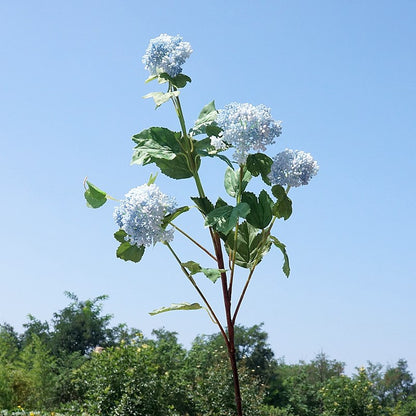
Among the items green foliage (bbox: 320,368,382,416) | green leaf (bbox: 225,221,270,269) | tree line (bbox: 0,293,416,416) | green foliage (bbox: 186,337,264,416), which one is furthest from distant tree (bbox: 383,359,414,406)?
green leaf (bbox: 225,221,270,269)

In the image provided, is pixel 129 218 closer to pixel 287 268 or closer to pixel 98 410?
pixel 287 268

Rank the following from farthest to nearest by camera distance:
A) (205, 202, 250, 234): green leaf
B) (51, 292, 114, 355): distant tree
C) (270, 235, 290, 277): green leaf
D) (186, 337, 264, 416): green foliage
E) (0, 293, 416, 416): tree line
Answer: (51, 292, 114, 355): distant tree < (186, 337, 264, 416): green foliage < (0, 293, 416, 416): tree line < (270, 235, 290, 277): green leaf < (205, 202, 250, 234): green leaf

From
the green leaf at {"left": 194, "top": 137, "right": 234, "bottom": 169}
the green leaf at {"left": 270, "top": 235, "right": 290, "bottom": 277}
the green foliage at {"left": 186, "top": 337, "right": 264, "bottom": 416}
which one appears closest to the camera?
the green leaf at {"left": 194, "top": 137, "right": 234, "bottom": 169}

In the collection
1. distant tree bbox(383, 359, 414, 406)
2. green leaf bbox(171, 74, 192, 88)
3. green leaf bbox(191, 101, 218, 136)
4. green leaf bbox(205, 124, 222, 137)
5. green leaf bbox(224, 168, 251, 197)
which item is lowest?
green leaf bbox(224, 168, 251, 197)

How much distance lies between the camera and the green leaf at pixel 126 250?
291cm

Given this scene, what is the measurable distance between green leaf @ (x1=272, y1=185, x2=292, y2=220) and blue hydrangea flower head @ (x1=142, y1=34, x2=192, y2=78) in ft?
2.43

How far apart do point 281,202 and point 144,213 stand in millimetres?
635

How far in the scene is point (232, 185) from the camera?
3.02 metres

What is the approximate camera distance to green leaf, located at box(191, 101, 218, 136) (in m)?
2.85

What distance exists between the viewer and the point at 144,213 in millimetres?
2646

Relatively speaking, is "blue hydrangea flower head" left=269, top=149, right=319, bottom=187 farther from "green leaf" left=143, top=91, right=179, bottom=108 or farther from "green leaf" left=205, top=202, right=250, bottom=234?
"green leaf" left=143, top=91, right=179, bottom=108

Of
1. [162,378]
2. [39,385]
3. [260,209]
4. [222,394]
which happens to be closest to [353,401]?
[222,394]

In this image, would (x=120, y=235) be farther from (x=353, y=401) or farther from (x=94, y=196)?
(x=353, y=401)

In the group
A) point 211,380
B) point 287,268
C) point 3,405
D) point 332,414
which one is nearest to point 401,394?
point 332,414
